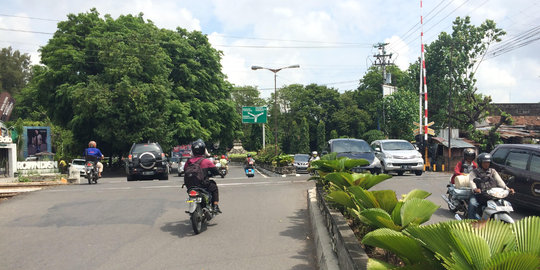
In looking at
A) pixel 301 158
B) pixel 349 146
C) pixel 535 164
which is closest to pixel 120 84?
pixel 301 158

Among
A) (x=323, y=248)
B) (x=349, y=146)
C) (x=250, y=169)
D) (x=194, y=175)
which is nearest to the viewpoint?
(x=323, y=248)

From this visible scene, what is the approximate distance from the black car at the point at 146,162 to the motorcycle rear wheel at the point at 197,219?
1251 cm

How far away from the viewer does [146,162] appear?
19.2 metres

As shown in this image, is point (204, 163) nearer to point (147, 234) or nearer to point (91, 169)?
point (147, 234)

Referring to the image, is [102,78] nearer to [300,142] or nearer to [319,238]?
[319,238]

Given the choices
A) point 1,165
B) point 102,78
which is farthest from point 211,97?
point 1,165

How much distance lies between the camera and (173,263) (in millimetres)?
5641

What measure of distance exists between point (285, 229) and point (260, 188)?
5.97 metres

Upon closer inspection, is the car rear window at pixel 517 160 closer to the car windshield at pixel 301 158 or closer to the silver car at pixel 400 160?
the silver car at pixel 400 160

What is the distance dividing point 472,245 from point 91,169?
1602cm

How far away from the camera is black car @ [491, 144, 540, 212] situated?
8.70 meters

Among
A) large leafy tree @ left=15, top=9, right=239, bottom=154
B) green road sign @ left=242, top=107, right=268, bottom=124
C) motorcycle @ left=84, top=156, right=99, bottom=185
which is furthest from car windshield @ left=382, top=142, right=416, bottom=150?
green road sign @ left=242, top=107, right=268, bottom=124

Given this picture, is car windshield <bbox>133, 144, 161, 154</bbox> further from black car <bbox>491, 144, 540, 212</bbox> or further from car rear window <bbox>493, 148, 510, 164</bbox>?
black car <bbox>491, 144, 540, 212</bbox>

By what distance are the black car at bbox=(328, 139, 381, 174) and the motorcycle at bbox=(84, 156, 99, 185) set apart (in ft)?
29.9
